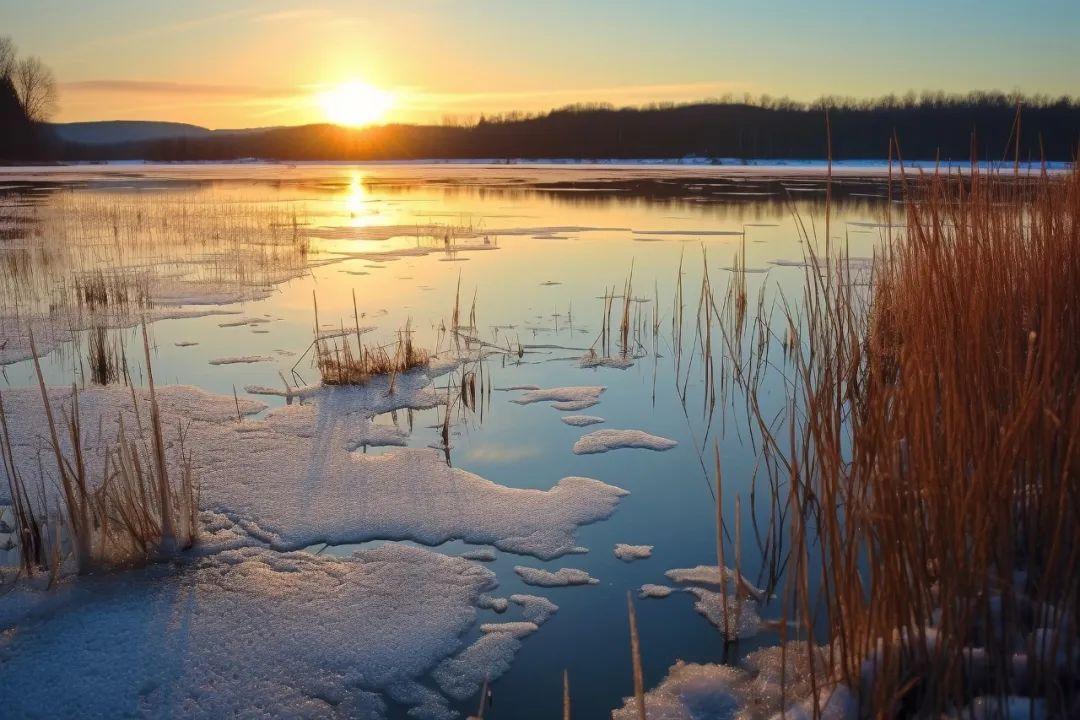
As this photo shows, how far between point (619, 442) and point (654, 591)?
1.68 meters

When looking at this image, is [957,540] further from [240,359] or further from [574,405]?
[240,359]

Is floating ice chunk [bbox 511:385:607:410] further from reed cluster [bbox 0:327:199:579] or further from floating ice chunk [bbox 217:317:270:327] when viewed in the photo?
floating ice chunk [bbox 217:317:270:327]

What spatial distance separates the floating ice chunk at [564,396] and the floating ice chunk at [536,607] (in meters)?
2.40

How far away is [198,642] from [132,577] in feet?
2.02

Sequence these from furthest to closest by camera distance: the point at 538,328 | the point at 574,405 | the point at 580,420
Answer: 1. the point at 538,328
2. the point at 574,405
3. the point at 580,420

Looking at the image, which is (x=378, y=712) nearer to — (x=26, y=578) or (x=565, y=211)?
(x=26, y=578)

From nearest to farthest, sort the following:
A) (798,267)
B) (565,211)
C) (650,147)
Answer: (798,267), (565,211), (650,147)

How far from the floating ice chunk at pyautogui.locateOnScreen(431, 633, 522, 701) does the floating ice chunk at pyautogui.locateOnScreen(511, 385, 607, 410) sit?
106 inches

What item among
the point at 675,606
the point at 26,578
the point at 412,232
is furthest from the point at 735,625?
the point at 412,232

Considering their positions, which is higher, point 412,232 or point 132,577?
point 412,232

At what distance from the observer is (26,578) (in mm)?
3043

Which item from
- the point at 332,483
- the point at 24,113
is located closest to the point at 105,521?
the point at 332,483

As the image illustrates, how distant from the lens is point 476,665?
2654 mm

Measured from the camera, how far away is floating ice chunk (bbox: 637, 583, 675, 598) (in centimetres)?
309
